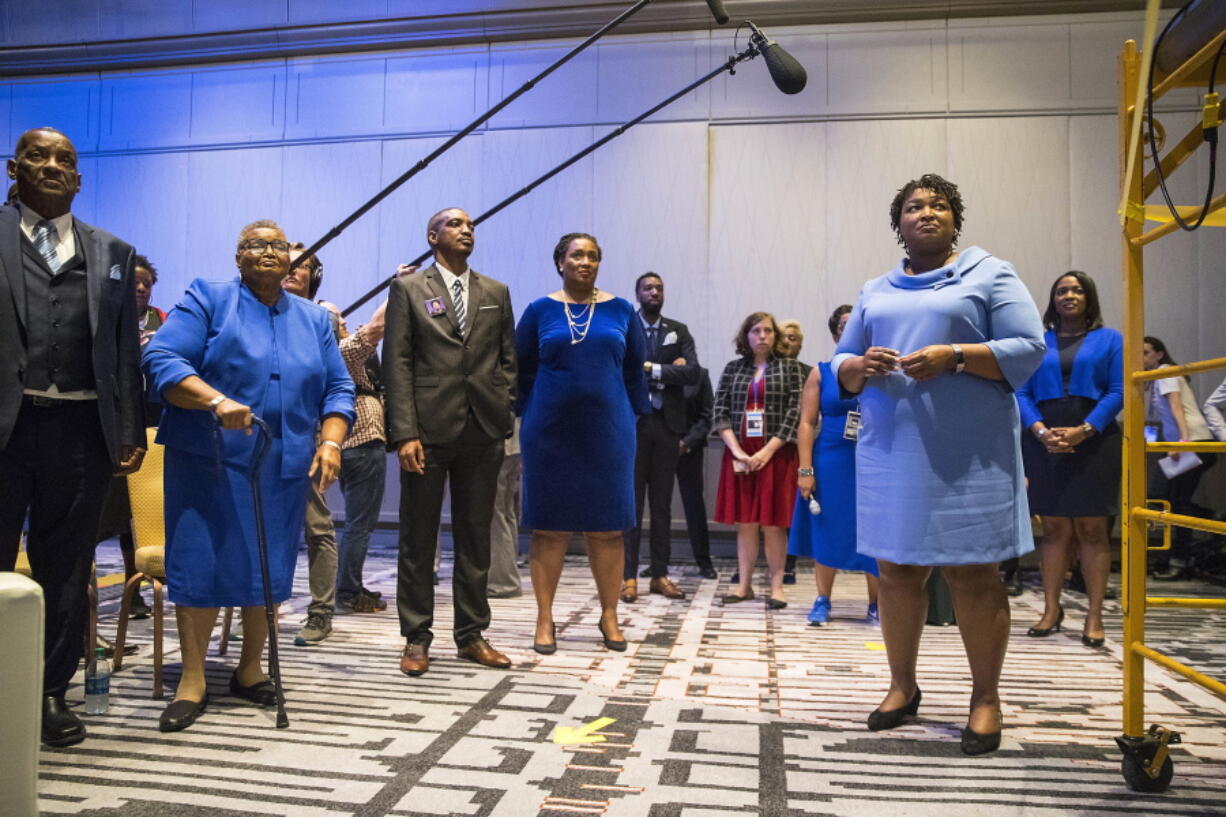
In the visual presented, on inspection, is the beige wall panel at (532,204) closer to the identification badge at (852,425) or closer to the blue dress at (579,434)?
the identification badge at (852,425)

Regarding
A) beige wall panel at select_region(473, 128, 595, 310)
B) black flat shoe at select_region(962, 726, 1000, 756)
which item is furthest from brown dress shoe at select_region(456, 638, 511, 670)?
beige wall panel at select_region(473, 128, 595, 310)

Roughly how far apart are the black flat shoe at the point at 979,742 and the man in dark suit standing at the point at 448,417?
1471 mm

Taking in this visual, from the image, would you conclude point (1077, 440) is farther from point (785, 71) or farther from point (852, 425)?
point (785, 71)

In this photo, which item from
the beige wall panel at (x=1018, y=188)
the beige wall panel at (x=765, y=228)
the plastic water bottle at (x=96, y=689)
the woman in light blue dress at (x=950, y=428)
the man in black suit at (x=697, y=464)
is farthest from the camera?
the beige wall panel at (x=765, y=228)

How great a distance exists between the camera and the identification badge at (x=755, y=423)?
175 inches

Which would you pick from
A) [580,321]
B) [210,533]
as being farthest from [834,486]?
[210,533]

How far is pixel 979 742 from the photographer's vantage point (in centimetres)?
217

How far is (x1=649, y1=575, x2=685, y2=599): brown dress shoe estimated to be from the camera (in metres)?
4.54

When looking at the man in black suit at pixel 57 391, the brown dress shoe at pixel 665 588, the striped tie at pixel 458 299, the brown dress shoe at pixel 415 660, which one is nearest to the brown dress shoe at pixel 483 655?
the brown dress shoe at pixel 415 660

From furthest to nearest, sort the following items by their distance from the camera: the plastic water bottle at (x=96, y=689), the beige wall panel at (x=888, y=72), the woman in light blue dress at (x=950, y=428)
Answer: the beige wall panel at (x=888, y=72), the plastic water bottle at (x=96, y=689), the woman in light blue dress at (x=950, y=428)

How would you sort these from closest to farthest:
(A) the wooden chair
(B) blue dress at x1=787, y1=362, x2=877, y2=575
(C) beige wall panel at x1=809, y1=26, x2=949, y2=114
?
(A) the wooden chair → (B) blue dress at x1=787, y1=362, x2=877, y2=575 → (C) beige wall panel at x1=809, y1=26, x2=949, y2=114

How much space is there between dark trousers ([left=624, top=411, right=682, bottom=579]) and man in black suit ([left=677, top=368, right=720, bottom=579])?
225mm

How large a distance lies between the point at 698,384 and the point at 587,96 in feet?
8.48

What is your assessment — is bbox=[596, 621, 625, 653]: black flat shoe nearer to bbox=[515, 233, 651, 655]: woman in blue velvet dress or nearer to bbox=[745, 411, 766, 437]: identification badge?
bbox=[515, 233, 651, 655]: woman in blue velvet dress
